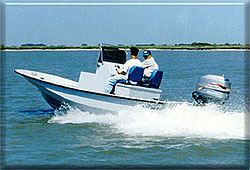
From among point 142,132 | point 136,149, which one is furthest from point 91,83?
point 136,149

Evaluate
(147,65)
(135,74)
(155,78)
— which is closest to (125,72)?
(135,74)

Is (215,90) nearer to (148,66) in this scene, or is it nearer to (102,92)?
(148,66)

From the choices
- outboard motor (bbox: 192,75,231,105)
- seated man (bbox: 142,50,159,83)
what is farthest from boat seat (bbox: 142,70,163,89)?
outboard motor (bbox: 192,75,231,105)

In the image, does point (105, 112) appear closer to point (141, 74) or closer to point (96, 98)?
point (96, 98)

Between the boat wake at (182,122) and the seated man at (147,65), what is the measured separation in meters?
0.83

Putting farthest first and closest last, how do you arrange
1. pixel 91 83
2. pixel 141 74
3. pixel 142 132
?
pixel 91 83 < pixel 141 74 < pixel 142 132

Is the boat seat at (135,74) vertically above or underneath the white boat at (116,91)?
above

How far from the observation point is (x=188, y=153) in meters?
7.77

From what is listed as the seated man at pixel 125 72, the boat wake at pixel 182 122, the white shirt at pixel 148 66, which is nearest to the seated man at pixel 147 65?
the white shirt at pixel 148 66

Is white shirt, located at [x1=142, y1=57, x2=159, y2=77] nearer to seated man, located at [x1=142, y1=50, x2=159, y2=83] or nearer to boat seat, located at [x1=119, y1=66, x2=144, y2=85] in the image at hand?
seated man, located at [x1=142, y1=50, x2=159, y2=83]

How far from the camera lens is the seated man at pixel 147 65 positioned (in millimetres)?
9750

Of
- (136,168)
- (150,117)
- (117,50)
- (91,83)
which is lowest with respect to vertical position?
(136,168)

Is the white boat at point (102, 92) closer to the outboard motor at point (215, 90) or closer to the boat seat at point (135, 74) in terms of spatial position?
the boat seat at point (135, 74)

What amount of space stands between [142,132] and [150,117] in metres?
0.55
